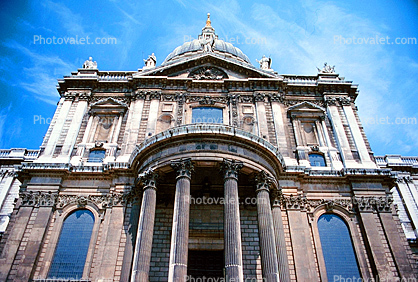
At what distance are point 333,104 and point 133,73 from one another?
55.6ft

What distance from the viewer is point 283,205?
20.9 m

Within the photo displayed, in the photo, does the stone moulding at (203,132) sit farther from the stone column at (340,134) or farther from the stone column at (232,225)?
the stone column at (340,134)

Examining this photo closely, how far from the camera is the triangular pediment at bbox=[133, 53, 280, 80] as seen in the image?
27922 millimetres

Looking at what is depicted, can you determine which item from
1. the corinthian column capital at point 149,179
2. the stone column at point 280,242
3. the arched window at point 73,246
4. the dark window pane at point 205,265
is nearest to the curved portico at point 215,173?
the corinthian column capital at point 149,179

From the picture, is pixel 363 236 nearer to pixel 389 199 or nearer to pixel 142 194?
pixel 389 199

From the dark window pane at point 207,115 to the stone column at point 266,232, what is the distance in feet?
26.2

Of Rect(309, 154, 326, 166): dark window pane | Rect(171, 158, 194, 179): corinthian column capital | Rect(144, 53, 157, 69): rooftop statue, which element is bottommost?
Rect(171, 158, 194, 179): corinthian column capital

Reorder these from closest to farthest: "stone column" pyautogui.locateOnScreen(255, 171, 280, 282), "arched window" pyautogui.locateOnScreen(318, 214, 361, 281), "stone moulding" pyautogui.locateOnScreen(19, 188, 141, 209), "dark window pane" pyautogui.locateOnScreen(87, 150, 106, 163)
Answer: "stone column" pyautogui.locateOnScreen(255, 171, 280, 282) < "arched window" pyautogui.locateOnScreen(318, 214, 361, 281) < "stone moulding" pyautogui.locateOnScreen(19, 188, 141, 209) < "dark window pane" pyautogui.locateOnScreen(87, 150, 106, 163)

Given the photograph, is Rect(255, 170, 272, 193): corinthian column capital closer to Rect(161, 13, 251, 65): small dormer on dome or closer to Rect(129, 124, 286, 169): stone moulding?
Rect(129, 124, 286, 169): stone moulding

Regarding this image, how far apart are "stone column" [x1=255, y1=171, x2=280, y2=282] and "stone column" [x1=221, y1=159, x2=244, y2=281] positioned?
1.52 m

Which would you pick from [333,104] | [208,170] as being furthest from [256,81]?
Result: [208,170]

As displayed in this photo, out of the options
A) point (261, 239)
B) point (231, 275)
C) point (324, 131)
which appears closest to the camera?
point (231, 275)

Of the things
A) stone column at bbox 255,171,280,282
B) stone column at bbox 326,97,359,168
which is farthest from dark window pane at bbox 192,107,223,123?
stone column at bbox 326,97,359,168

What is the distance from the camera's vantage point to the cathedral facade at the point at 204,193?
60.1 feet
